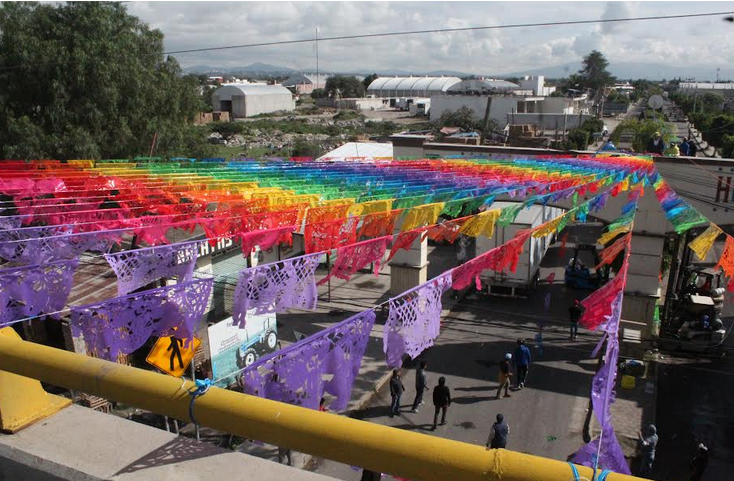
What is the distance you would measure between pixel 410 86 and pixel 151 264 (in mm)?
114179

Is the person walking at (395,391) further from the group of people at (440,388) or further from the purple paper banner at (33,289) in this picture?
the purple paper banner at (33,289)

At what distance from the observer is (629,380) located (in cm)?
1287

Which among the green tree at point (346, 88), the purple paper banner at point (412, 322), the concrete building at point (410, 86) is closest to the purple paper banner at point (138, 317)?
the purple paper banner at point (412, 322)

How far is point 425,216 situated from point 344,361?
4.94 m

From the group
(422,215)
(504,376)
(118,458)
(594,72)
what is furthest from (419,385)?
(594,72)

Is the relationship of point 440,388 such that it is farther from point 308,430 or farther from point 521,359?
point 308,430

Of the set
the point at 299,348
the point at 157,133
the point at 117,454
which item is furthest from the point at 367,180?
the point at 157,133

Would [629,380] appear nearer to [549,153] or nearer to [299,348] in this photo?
[299,348]

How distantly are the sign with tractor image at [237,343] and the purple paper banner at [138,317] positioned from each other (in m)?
5.77

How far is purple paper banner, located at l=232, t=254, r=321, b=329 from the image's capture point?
5434 millimetres

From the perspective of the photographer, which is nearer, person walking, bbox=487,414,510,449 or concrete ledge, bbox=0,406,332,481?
concrete ledge, bbox=0,406,332,481

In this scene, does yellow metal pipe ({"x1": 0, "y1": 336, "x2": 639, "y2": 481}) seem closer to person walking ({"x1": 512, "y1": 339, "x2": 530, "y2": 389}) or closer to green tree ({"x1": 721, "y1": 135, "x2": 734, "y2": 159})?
person walking ({"x1": 512, "y1": 339, "x2": 530, "y2": 389})

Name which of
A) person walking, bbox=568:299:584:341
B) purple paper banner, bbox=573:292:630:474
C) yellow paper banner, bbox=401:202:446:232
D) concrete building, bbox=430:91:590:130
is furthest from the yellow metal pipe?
concrete building, bbox=430:91:590:130

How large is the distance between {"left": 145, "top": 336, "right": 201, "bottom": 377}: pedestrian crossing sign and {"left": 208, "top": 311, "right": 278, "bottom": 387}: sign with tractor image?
5.16 feet
